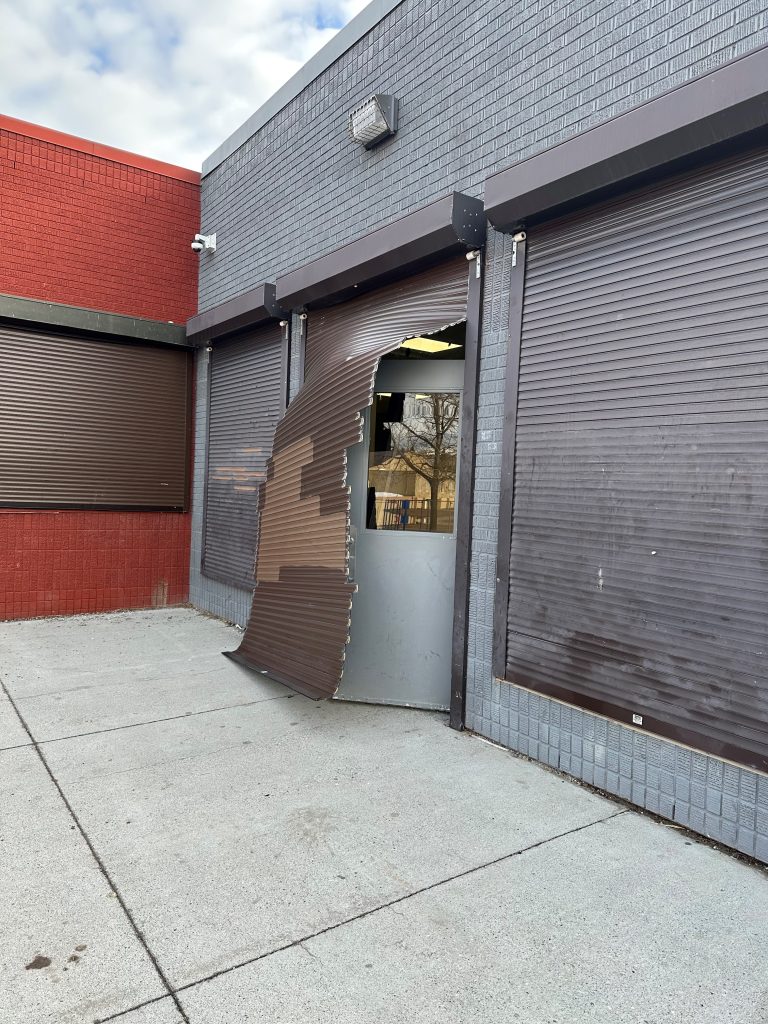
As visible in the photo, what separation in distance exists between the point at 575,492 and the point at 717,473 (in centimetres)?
78

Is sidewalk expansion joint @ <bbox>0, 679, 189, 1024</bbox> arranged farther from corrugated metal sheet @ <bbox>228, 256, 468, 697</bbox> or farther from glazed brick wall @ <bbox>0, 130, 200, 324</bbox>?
glazed brick wall @ <bbox>0, 130, 200, 324</bbox>

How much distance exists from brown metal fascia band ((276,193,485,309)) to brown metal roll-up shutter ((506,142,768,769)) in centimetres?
51

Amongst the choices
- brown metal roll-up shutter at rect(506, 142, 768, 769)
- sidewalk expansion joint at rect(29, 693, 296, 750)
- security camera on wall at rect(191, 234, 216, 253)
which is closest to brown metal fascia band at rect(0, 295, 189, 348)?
security camera on wall at rect(191, 234, 216, 253)

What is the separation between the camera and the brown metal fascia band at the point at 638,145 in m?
2.77

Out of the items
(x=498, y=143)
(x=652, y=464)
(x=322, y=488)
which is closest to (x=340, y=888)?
(x=652, y=464)

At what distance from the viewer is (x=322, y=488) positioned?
185 inches

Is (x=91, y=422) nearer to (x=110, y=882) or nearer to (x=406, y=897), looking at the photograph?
(x=110, y=882)

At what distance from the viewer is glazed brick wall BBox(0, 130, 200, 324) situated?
6977mm

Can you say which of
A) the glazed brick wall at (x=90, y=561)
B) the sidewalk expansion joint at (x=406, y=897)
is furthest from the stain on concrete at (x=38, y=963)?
the glazed brick wall at (x=90, y=561)

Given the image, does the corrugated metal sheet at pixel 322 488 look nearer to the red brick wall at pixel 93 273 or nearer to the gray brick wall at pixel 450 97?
the gray brick wall at pixel 450 97

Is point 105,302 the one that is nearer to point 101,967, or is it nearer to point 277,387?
point 277,387

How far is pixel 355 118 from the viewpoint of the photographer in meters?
5.12

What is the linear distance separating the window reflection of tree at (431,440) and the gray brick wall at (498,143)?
1.07 feet

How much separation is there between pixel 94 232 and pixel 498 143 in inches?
201
